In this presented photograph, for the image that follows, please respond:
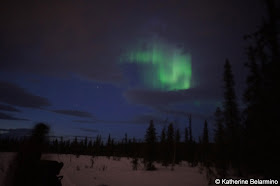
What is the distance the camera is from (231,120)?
20.7 metres

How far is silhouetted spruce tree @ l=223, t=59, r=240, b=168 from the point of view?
1917 centimetres

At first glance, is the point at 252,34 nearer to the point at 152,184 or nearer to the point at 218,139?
the point at 152,184

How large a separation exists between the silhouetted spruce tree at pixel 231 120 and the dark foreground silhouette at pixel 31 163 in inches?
846

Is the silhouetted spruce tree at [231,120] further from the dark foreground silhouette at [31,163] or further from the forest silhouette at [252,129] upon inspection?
the dark foreground silhouette at [31,163]

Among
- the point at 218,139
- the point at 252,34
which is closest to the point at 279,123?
the point at 252,34

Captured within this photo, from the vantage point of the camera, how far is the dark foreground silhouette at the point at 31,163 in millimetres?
2781

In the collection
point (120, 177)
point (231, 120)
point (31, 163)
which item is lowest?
point (120, 177)

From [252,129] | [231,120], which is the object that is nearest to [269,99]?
[252,129]

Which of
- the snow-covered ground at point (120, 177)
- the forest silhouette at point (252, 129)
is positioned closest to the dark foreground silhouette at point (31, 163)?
the forest silhouette at point (252, 129)

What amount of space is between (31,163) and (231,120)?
23.4m

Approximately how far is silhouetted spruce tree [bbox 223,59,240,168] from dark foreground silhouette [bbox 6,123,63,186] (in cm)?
2148

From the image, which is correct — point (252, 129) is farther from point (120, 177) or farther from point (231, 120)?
point (120, 177)

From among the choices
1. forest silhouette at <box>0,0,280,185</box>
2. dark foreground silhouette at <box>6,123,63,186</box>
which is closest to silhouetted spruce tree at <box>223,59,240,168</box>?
forest silhouette at <box>0,0,280,185</box>

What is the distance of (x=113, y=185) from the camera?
11312 mm
